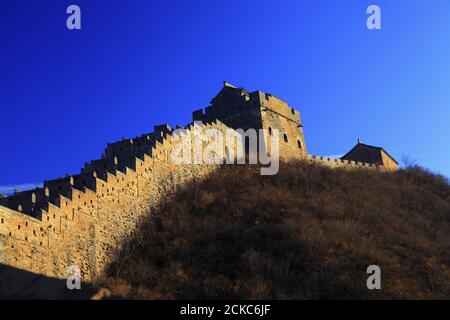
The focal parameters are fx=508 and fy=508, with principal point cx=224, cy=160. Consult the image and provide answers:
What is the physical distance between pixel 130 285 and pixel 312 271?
6371 mm

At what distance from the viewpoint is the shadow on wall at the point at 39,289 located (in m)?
5.80

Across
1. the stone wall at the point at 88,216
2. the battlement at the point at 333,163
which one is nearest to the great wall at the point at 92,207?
the stone wall at the point at 88,216

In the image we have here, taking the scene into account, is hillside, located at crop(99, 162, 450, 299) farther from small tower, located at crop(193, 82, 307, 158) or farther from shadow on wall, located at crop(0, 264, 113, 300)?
shadow on wall, located at crop(0, 264, 113, 300)

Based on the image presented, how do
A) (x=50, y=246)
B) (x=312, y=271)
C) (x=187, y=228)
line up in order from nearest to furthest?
(x=50, y=246), (x=312, y=271), (x=187, y=228)

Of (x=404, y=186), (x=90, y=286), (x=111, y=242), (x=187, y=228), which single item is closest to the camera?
(x=90, y=286)

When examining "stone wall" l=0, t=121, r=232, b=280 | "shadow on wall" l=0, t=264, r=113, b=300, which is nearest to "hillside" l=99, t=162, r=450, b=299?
"stone wall" l=0, t=121, r=232, b=280

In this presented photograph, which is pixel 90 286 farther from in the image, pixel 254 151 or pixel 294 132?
pixel 294 132

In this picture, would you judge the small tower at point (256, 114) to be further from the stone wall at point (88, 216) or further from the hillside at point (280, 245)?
the stone wall at point (88, 216)

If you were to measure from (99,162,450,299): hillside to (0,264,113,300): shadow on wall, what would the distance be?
9756mm

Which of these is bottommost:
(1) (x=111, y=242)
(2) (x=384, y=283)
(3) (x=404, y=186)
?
(2) (x=384, y=283)

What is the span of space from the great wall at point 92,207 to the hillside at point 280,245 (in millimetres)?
800

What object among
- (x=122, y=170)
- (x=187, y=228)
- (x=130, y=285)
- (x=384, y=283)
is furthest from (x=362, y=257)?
(x=122, y=170)

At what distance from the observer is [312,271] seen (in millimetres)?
18078

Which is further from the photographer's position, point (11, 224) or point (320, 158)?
point (320, 158)
